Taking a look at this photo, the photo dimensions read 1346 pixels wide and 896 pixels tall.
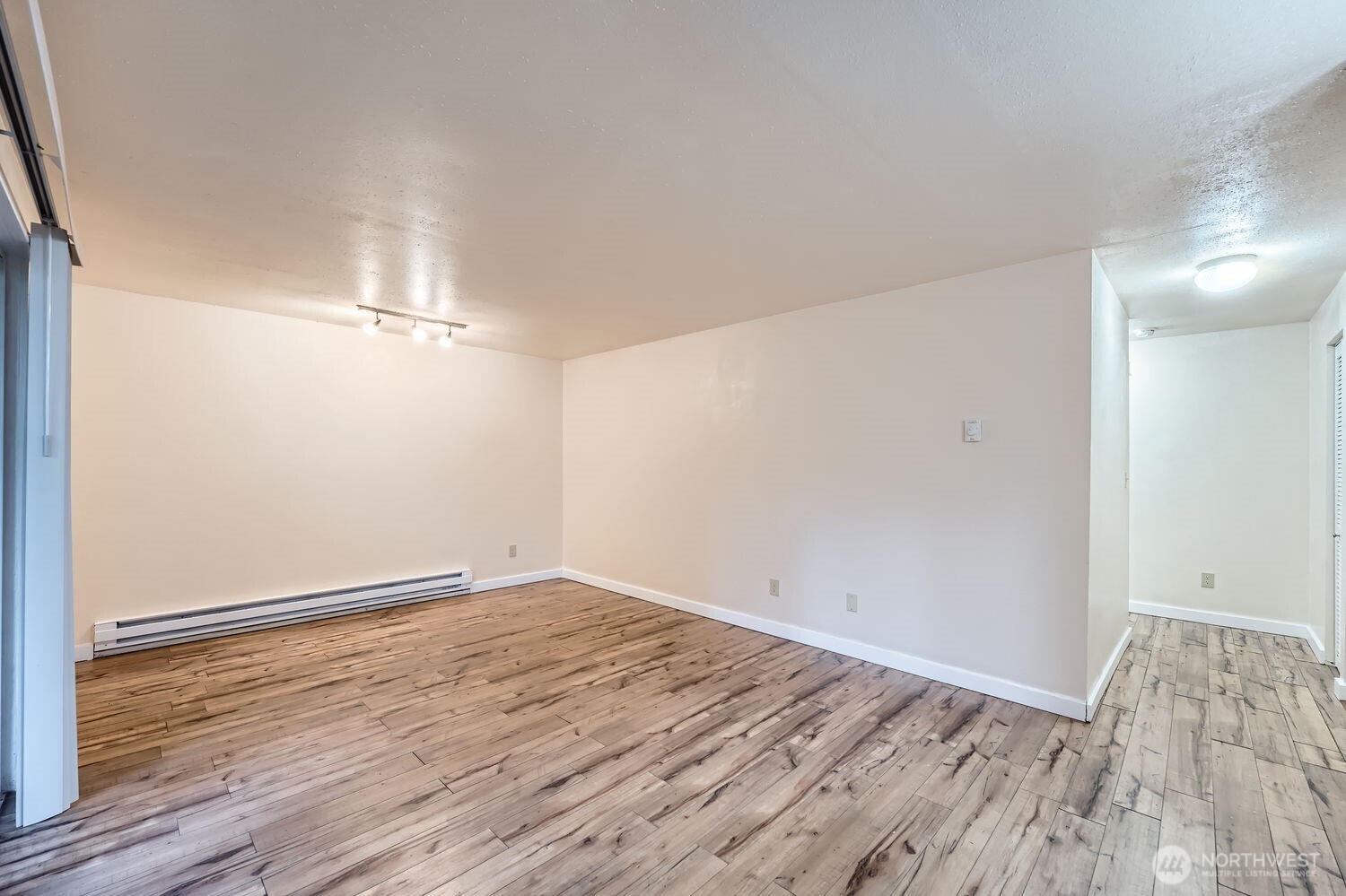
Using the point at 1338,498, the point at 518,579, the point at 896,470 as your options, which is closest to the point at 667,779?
the point at 896,470

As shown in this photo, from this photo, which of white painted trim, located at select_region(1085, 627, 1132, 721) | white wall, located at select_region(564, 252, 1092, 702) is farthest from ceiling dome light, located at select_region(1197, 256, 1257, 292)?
white painted trim, located at select_region(1085, 627, 1132, 721)

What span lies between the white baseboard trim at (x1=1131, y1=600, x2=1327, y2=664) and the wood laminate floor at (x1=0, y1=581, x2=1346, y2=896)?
0.35m

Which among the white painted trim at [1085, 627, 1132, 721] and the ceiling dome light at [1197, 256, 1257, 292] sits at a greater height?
the ceiling dome light at [1197, 256, 1257, 292]

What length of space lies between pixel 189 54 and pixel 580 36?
1046 millimetres

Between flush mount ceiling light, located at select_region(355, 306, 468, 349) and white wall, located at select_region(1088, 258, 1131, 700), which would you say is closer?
white wall, located at select_region(1088, 258, 1131, 700)

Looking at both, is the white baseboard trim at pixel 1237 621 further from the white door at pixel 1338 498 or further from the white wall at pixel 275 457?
the white wall at pixel 275 457

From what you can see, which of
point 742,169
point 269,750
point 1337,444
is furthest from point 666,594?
point 1337,444

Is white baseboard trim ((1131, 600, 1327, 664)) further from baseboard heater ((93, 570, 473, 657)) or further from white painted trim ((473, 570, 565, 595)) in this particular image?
baseboard heater ((93, 570, 473, 657))

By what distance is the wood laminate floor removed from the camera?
5.70ft

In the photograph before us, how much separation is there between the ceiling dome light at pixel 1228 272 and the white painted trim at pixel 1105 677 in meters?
2.18

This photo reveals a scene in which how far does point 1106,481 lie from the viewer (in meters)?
3.12

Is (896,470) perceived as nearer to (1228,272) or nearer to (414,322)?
(1228,272)

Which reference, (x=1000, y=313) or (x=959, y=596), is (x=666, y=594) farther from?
(x=1000, y=313)

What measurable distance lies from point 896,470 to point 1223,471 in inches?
120
